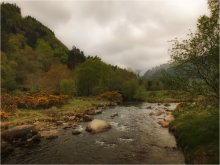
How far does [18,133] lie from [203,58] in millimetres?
23557

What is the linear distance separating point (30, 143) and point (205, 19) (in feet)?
80.9

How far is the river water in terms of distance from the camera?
85.8 feet

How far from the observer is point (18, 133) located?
3259 centimetres

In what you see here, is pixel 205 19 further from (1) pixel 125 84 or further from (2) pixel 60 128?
(1) pixel 125 84

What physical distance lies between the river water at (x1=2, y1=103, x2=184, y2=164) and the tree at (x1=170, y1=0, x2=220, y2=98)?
25.3 ft

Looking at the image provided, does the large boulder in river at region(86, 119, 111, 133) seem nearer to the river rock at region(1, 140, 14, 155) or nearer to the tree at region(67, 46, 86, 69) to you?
the river rock at region(1, 140, 14, 155)

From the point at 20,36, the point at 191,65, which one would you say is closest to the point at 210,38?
the point at 191,65

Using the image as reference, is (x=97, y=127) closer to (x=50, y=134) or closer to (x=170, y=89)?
(x=50, y=134)

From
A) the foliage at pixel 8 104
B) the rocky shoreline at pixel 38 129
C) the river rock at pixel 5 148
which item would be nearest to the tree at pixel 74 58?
the foliage at pixel 8 104

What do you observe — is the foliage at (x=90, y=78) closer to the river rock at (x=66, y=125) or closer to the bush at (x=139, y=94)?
the bush at (x=139, y=94)

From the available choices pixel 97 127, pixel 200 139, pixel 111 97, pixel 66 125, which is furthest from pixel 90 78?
pixel 200 139

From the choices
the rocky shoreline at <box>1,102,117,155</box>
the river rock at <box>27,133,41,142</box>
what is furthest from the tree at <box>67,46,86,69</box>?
the river rock at <box>27,133,41,142</box>

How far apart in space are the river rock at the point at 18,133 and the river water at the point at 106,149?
80.7 inches

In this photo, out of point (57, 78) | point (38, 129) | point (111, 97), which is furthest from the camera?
point (57, 78)
